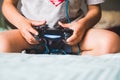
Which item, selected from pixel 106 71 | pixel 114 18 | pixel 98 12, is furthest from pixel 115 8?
pixel 106 71

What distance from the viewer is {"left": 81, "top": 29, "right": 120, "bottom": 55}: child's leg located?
0.95m

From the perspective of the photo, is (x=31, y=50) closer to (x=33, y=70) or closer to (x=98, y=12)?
(x=98, y=12)

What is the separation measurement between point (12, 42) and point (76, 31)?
0.22 m

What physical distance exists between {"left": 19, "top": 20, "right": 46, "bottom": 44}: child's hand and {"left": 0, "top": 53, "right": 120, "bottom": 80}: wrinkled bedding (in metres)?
0.30

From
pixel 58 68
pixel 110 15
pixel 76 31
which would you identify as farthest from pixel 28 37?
pixel 110 15

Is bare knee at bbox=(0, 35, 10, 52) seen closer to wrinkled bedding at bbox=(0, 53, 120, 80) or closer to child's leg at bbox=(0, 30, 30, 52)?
child's leg at bbox=(0, 30, 30, 52)

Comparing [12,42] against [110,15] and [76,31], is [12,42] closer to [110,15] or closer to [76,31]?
[76,31]

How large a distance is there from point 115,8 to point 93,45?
27.3 inches

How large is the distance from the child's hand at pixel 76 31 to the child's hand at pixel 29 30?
0.29ft

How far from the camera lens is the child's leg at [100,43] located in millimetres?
947

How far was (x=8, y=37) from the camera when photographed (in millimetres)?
966

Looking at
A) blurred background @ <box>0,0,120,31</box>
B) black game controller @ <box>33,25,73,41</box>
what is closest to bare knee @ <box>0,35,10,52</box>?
black game controller @ <box>33,25,73,41</box>

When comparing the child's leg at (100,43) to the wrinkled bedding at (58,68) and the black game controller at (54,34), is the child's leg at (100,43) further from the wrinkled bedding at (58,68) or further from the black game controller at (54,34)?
the wrinkled bedding at (58,68)

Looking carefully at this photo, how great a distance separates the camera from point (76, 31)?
3.23 ft
